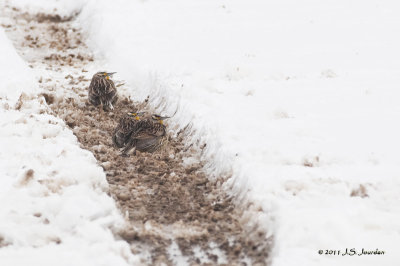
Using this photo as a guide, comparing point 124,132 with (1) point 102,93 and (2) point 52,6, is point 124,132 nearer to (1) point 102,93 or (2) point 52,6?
(1) point 102,93

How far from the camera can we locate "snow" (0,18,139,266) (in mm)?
5305

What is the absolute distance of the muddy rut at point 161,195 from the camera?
18.7 ft

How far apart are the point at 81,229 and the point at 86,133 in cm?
350

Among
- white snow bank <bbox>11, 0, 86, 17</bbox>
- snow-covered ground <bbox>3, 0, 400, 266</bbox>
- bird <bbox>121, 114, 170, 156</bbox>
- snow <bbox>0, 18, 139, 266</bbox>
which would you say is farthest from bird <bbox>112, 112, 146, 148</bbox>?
white snow bank <bbox>11, 0, 86, 17</bbox>

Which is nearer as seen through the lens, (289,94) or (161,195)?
(161,195)

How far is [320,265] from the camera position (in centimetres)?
514

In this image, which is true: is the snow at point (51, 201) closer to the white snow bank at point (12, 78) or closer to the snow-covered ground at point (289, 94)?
the white snow bank at point (12, 78)

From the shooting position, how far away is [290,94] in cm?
1027

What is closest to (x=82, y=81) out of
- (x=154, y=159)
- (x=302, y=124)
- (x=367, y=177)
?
(x=154, y=159)

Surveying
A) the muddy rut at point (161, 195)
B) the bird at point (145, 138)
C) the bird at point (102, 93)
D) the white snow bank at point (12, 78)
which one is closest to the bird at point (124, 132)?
the bird at point (145, 138)

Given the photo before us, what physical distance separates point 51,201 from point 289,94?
5939 mm

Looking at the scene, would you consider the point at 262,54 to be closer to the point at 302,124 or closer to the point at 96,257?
the point at 302,124

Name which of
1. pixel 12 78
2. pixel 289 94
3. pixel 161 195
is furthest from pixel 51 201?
pixel 289 94

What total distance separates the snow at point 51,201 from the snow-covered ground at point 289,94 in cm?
194
